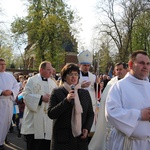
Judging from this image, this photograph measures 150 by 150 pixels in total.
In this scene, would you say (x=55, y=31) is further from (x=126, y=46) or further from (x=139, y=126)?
(x=139, y=126)

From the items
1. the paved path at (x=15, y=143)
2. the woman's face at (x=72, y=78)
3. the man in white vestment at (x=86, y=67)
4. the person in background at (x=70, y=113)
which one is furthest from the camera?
the paved path at (x=15, y=143)

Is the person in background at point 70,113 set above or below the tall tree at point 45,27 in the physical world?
below

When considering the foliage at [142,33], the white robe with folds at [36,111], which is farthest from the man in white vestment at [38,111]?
the foliage at [142,33]

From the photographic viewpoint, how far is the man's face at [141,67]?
354cm

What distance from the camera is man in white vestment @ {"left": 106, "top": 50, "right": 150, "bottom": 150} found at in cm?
330

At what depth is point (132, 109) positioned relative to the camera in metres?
3.32

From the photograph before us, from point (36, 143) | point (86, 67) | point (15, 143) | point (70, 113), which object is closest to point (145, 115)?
point (70, 113)

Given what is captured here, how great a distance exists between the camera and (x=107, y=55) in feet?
126

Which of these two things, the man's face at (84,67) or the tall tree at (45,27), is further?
the tall tree at (45,27)

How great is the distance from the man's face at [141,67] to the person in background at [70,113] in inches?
30.6

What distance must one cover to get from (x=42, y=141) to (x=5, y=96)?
191 centimetres

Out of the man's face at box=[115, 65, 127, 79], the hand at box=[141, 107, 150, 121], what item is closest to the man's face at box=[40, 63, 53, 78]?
the man's face at box=[115, 65, 127, 79]

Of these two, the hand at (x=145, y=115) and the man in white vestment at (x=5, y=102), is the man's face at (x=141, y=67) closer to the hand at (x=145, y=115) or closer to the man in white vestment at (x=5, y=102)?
the hand at (x=145, y=115)

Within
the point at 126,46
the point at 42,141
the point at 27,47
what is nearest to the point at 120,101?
the point at 42,141
